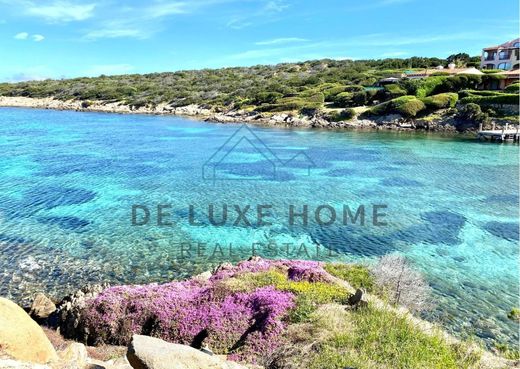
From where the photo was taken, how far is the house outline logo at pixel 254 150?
39438 millimetres

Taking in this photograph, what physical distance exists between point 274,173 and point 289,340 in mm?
30606

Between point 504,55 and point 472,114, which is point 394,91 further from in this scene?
point 504,55

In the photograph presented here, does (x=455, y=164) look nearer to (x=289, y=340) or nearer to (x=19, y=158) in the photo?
(x=289, y=340)

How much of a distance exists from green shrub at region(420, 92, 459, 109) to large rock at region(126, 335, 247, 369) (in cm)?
8353

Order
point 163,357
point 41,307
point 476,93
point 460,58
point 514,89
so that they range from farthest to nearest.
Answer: point 460,58 < point 476,93 < point 514,89 < point 41,307 < point 163,357

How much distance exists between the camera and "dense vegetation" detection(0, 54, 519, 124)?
8106 centimetres

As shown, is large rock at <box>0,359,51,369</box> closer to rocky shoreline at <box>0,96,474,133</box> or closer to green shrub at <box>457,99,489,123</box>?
rocky shoreline at <box>0,96,474,133</box>

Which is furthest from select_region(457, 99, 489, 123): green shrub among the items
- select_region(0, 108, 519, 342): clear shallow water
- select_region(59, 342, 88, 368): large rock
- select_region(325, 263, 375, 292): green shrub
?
select_region(59, 342, 88, 368): large rock

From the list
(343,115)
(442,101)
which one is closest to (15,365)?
(343,115)

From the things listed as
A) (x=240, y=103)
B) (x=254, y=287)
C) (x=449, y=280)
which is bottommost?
(x=449, y=280)

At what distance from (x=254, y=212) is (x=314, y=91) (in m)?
80.5

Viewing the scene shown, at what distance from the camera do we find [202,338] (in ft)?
39.8

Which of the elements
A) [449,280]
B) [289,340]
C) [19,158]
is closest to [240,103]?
[19,158]

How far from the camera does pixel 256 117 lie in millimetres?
92688
